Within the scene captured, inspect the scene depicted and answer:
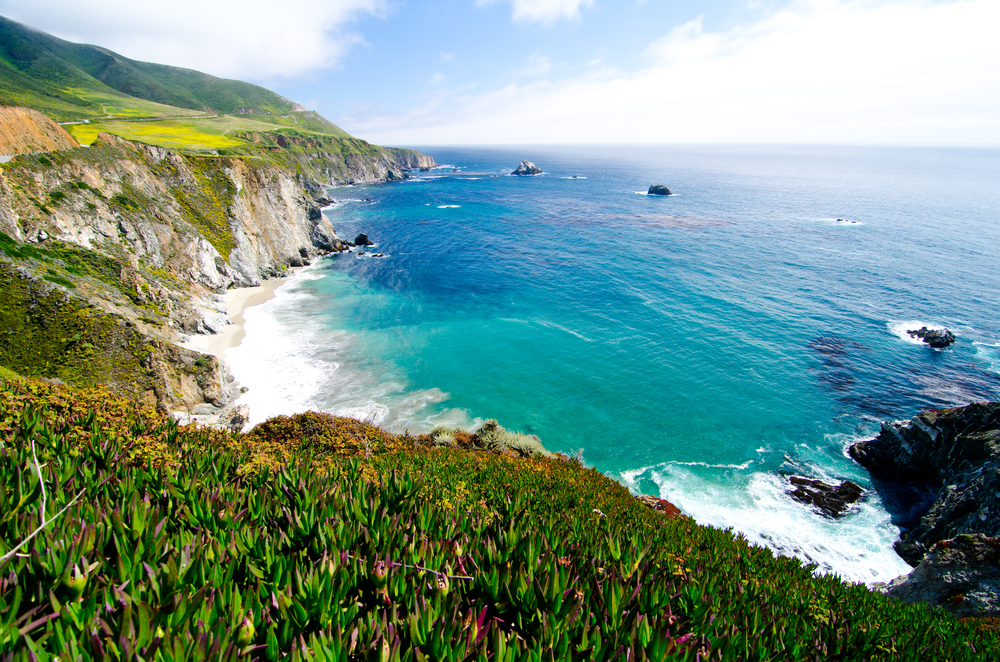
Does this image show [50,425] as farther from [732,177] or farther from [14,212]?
[732,177]

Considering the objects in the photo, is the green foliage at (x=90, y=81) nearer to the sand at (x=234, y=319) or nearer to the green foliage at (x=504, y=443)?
the sand at (x=234, y=319)

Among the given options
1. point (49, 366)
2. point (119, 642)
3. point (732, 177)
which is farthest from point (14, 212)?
point (732, 177)

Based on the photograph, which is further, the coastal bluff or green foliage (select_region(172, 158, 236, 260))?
green foliage (select_region(172, 158, 236, 260))

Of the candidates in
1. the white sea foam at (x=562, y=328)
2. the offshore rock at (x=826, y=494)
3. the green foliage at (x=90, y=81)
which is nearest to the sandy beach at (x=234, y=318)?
the white sea foam at (x=562, y=328)

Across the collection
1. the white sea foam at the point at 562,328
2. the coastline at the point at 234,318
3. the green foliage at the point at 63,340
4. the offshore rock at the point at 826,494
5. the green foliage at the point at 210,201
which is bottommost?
the offshore rock at the point at 826,494

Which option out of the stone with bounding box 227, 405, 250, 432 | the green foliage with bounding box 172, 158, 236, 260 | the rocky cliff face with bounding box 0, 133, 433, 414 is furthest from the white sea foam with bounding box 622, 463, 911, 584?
the green foliage with bounding box 172, 158, 236, 260

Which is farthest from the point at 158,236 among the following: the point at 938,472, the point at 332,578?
the point at 938,472

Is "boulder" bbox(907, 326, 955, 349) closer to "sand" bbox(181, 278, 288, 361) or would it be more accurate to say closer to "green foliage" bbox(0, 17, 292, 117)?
"sand" bbox(181, 278, 288, 361)

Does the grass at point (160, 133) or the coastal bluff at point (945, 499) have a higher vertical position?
the grass at point (160, 133)
